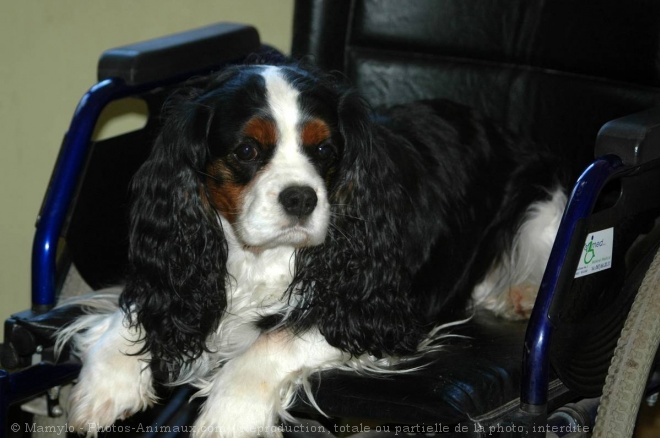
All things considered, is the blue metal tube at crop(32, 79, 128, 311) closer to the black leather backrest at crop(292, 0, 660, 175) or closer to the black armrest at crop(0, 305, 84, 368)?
the black armrest at crop(0, 305, 84, 368)

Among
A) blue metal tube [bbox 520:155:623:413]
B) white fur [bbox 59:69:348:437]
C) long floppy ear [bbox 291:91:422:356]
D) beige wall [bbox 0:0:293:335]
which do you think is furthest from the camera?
beige wall [bbox 0:0:293:335]

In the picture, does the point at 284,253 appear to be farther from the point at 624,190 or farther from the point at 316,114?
the point at 624,190

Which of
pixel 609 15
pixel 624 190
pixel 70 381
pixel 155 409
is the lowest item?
pixel 155 409

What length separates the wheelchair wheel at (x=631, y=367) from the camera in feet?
6.20

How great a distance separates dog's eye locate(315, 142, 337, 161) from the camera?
2.04m

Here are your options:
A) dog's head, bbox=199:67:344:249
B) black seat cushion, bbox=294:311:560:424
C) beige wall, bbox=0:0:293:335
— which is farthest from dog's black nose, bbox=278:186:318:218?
beige wall, bbox=0:0:293:335

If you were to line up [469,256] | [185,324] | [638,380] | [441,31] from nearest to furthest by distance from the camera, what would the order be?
[638,380] < [185,324] < [469,256] < [441,31]

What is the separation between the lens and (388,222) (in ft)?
7.13

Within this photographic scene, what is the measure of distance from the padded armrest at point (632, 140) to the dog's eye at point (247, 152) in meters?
0.68

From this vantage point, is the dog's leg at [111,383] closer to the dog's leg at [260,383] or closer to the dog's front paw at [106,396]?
the dog's front paw at [106,396]

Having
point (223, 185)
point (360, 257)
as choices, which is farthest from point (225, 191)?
point (360, 257)

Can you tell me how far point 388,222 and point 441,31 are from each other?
0.95 metres

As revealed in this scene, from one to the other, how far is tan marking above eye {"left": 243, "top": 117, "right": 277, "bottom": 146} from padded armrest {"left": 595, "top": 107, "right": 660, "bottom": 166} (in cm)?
65

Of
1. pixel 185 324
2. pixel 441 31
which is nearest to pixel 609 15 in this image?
pixel 441 31
